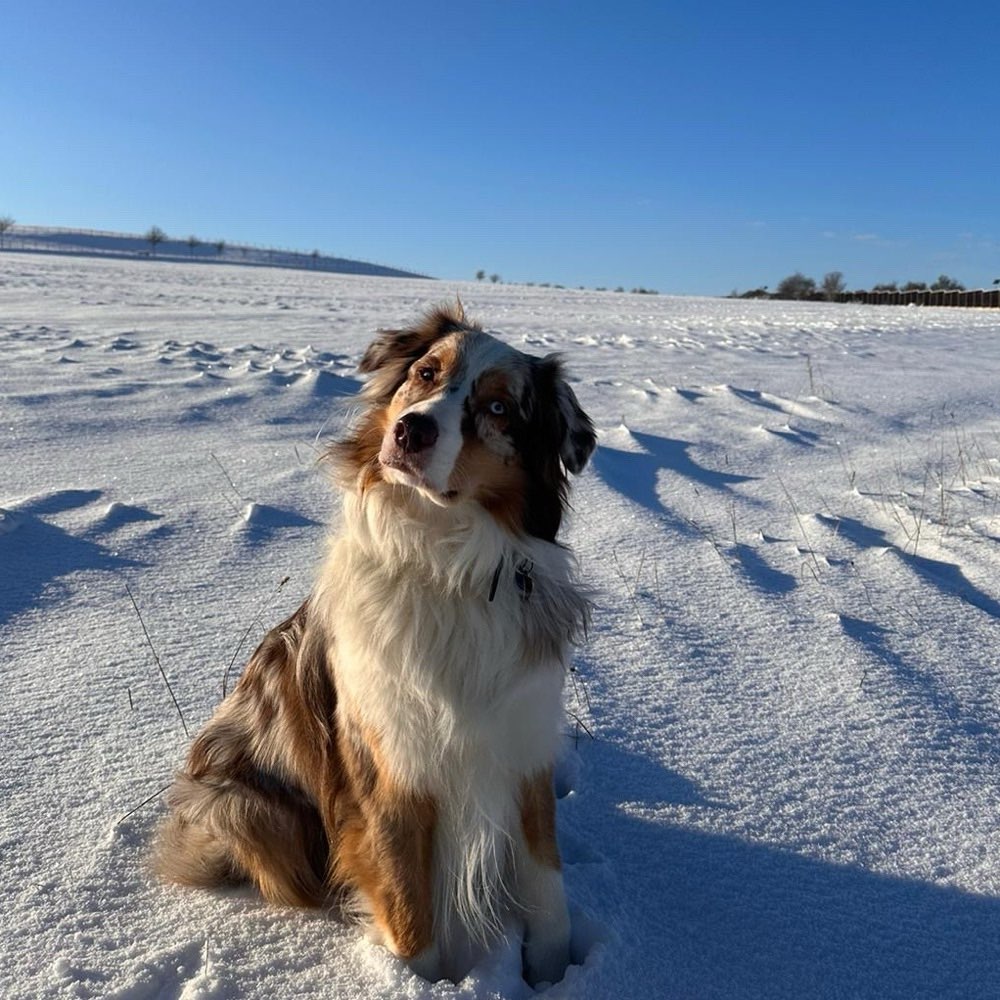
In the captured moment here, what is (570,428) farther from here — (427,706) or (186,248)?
(186,248)

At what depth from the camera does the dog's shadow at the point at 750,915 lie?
2086 mm

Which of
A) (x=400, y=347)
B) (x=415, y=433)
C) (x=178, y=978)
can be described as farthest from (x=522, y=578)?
(x=178, y=978)

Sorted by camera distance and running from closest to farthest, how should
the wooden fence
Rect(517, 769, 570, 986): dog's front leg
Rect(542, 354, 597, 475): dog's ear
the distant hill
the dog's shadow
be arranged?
1. the dog's shadow
2. Rect(517, 769, 570, 986): dog's front leg
3. Rect(542, 354, 597, 475): dog's ear
4. the wooden fence
5. the distant hill

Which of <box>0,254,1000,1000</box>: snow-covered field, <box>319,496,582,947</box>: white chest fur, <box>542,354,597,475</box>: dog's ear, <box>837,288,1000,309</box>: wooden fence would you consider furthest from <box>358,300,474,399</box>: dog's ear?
<box>837,288,1000,309</box>: wooden fence

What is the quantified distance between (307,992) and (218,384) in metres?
6.80

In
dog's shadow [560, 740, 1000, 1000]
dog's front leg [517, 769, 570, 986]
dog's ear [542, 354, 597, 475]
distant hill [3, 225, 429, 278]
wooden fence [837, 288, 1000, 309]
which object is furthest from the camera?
distant hill [3, 225, 429, 278]

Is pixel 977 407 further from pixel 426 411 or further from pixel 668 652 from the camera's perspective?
pixel 426 411

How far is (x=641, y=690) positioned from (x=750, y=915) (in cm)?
114

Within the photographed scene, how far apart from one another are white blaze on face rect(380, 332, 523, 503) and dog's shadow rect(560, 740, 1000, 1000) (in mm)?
1222

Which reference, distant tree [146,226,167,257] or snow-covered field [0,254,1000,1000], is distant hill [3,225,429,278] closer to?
distant tree [146,226,167,257]

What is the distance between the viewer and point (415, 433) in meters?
2.21

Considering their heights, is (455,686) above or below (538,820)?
above

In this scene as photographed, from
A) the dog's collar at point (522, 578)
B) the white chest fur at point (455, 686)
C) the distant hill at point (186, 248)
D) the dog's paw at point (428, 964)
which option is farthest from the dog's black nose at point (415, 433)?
the distant hill at point (186, 248)

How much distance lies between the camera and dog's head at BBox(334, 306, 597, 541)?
2238 millimetres
